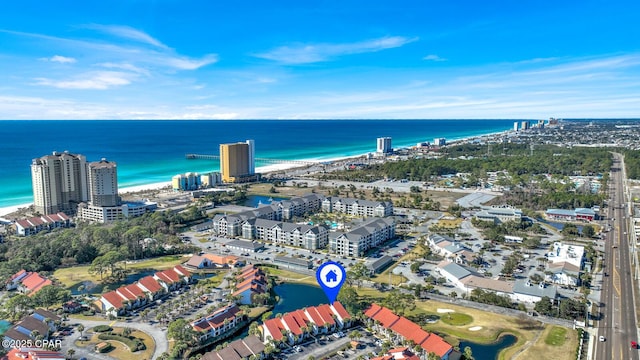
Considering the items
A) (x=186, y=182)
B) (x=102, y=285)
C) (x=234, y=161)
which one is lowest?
(x=102, y=285)

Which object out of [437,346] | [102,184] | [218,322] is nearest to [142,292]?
[218,322]

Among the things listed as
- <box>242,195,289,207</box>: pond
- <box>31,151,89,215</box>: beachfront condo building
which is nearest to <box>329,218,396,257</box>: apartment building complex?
<box>242,195,289,207</box>: pond

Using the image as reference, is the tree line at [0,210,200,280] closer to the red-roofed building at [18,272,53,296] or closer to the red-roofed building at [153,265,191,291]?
the red-roofed building at [18,272,53,296]

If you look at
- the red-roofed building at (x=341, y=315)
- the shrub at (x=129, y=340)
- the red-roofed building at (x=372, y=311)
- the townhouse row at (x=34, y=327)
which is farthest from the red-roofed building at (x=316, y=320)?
the townhouse row at (x=34, y=327)

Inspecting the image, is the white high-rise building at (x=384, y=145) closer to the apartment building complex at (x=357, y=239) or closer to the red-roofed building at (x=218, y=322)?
the apartment building complex at (x=357, y=239)

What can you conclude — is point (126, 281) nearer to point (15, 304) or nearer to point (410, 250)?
point (15, 304)

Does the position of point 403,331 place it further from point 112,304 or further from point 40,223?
point 40,223
